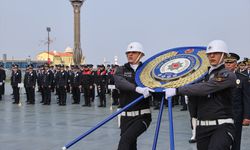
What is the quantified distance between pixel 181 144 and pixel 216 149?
3937 mm

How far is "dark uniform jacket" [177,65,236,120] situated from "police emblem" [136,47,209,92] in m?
0.24

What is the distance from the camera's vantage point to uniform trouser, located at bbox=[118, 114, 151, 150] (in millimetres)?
5230

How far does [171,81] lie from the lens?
16.6ft

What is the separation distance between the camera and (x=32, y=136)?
30.7 feet

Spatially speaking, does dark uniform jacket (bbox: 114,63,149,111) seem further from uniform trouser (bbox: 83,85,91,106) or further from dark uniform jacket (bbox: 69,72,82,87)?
dark uniform jacket (bbox: 69,72,82,87)

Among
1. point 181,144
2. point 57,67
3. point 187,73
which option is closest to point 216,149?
point 187,73

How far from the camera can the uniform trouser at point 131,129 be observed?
17.2 ft

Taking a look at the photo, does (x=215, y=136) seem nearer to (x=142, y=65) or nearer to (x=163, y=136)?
(x=142, y=65)

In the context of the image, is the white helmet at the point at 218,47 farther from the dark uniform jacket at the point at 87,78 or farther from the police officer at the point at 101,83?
the dark uniform jacket at the point at 87,78

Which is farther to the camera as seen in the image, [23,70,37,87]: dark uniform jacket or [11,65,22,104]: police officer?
[11,65,22,104]: police officer

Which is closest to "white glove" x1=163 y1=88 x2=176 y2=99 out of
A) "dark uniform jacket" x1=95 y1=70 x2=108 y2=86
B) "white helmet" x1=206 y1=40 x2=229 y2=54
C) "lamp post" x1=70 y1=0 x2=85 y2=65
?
"white helmet" x1=206 y1=40 x2=229 y2=54

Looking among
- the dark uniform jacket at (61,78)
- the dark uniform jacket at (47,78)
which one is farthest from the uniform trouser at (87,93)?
the dark uniform jacket at (47,78)

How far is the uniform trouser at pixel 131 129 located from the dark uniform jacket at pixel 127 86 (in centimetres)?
15

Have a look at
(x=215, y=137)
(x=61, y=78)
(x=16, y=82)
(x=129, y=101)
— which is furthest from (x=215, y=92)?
(x=16, y=82)
